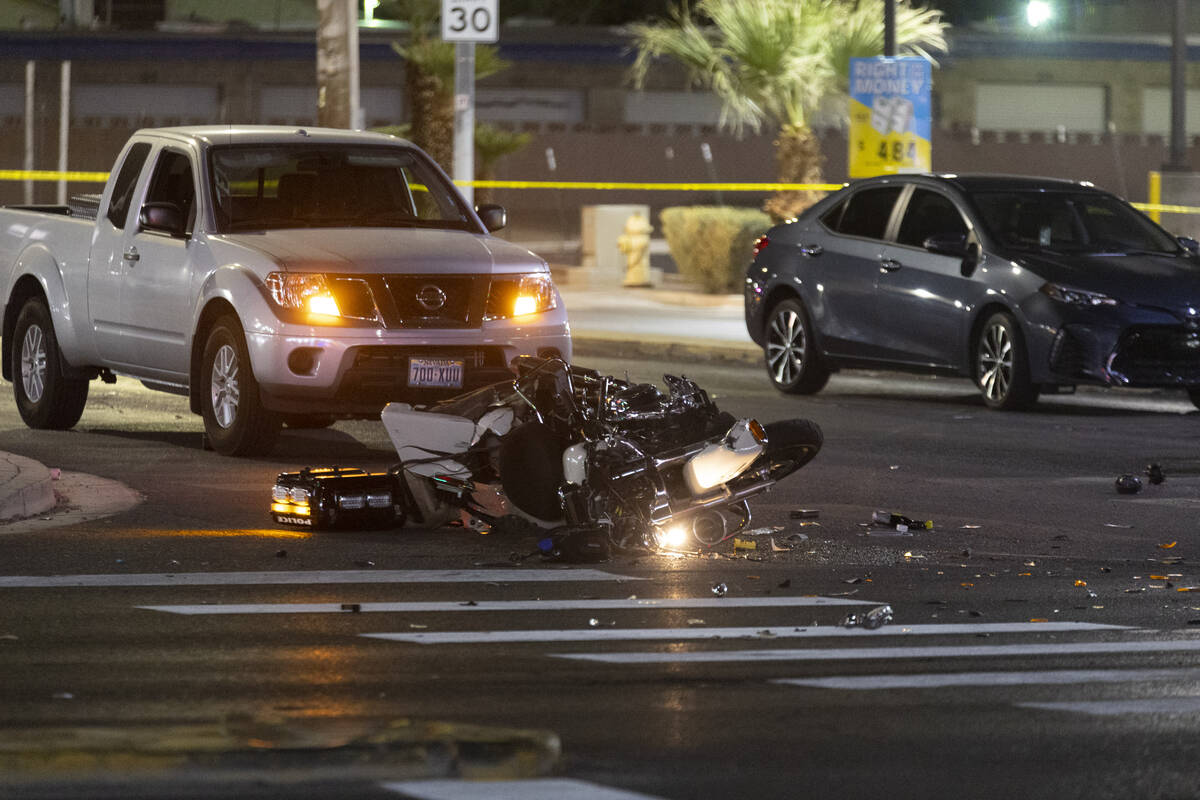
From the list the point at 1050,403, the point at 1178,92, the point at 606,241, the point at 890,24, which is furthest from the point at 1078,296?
the point at 606,241

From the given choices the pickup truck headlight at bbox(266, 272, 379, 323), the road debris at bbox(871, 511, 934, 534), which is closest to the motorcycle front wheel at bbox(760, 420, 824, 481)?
the road debris at bbox(871, 511, 934, 534)

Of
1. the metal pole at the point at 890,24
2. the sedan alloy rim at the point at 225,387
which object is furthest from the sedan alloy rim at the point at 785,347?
the metal pole at the point at 890,24

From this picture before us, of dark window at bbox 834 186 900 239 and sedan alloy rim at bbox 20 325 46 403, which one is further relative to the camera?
dark window at bbox 834 186 900 239

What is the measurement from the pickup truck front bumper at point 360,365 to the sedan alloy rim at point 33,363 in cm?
260

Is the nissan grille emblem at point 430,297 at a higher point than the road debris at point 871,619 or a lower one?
higher

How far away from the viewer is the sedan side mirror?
16328 millimetres

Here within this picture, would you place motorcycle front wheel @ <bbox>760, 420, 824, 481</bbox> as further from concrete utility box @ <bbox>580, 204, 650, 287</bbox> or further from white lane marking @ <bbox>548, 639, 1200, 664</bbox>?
concrete utility box @ <bbox>580, 204, 650, 287</bbox>

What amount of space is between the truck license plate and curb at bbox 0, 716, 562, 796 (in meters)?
5.97

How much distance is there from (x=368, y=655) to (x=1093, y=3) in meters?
71.3

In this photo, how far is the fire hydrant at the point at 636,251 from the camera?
29.4m

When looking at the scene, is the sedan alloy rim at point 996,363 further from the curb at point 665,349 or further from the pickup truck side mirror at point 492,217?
the curb at point 665,349

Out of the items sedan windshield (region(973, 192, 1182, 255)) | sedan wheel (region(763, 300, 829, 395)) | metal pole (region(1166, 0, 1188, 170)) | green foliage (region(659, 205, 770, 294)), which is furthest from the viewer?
green foliage (region(659, 205, 770, 294))

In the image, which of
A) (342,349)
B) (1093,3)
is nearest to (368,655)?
(342,349)

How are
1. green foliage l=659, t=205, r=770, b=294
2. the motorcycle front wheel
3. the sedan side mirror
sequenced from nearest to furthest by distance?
the motorcycle front wheel < the sedan side mirror < green foliage l=659, t=205, r=770, b=294
